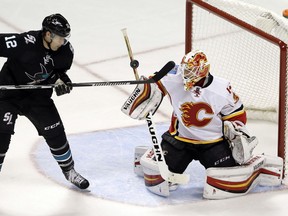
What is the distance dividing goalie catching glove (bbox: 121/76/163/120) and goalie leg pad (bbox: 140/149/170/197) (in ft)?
0.69

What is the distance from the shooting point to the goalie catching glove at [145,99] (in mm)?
4477

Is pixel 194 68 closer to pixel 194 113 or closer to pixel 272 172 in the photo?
pixel 194 113

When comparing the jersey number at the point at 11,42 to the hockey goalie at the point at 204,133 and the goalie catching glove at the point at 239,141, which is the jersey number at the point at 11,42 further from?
the goalie catching glove at the point at 239,141

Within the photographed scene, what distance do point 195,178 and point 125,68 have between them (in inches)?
67.8

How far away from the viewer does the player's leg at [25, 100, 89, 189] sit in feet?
14.2

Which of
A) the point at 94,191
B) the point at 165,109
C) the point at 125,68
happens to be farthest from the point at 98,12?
the point at 94,191

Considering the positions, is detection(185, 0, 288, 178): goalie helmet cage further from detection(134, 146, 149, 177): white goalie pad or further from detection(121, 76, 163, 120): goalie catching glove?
detection(134, 146, 149, 177): white goalie pad

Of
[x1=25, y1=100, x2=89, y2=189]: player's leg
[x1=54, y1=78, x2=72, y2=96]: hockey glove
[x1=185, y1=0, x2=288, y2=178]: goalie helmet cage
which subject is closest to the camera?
[x1=54, y1=78, x2=72, y2=96]: hockey glove

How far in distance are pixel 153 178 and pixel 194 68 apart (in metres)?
0.55

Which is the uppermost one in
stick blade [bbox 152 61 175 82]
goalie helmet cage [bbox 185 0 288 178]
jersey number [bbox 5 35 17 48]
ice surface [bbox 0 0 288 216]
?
jersey number [bbox 5 35 17 48]

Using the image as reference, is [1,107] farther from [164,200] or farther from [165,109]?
[165,109]

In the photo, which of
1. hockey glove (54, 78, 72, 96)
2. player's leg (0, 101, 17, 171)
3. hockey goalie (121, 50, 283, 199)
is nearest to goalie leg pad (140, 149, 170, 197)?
hockey goalie (121, 50, 283, 199)

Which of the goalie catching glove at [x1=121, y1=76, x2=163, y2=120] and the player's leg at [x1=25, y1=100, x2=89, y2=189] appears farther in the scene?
the goalie catching glove at [x1=121, y1=76, x2=163, y2=120]

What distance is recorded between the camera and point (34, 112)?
432 centimetres
